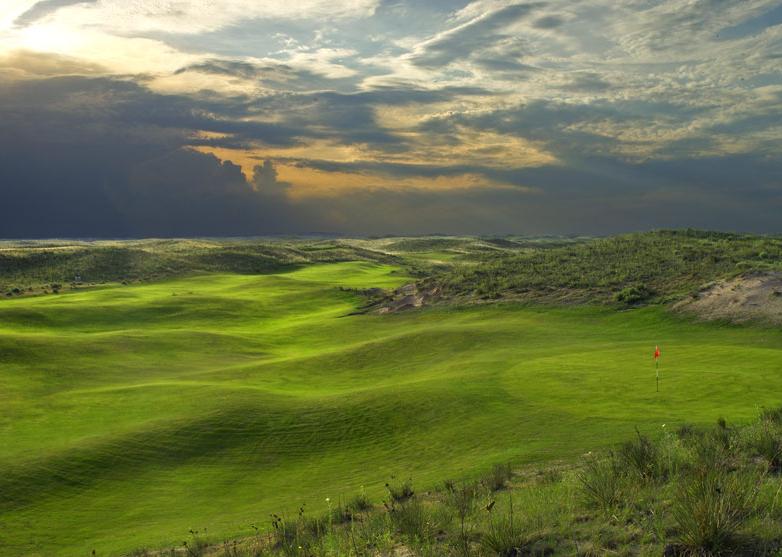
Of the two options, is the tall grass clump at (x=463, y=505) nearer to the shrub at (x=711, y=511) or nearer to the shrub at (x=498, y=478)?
the shrub at (x=498, y=478)

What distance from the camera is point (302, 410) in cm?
2370

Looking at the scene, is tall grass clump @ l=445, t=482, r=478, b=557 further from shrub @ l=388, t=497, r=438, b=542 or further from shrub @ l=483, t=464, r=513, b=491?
shrub @ l=388, t=497, r=438, b=542

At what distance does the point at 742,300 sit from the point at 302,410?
31.0 metres

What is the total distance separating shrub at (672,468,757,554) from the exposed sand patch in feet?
107

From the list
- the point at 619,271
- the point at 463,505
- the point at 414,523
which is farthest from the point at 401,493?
the point at 619,271

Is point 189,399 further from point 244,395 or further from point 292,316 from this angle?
point 292,316

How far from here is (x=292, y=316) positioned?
63.0 meters

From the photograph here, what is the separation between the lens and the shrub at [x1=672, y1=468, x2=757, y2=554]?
25.6 ft

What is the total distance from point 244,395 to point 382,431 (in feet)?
24.6

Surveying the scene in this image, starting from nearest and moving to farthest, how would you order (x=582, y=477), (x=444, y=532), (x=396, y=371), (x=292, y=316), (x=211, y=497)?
(x=444, y=532) < (x=582, y=477) < (x=211, y=497) < (x=396, y=371) < (x=292, y=316)

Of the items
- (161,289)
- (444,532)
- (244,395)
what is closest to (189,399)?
(244,395)

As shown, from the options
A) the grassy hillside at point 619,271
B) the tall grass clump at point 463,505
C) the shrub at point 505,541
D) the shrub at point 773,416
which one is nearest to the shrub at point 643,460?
the tall grass clump at point 463,505

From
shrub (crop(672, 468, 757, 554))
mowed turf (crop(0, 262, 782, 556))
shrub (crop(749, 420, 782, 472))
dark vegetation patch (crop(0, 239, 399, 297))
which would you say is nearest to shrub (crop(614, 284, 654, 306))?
mowed turf (crop(0, 262, 782, 556))

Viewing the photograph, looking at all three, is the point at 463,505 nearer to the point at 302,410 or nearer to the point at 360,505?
the point at 360,505
